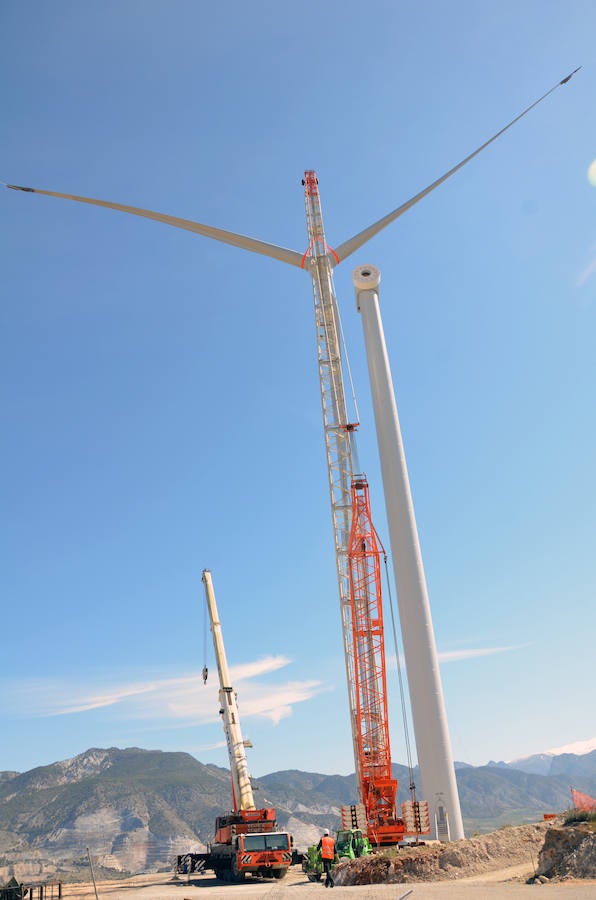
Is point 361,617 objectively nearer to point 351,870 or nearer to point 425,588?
point 425,588

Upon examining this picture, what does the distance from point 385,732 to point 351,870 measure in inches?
701

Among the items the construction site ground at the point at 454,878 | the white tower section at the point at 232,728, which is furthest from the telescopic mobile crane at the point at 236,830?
the construction site ground at the point at 454,878

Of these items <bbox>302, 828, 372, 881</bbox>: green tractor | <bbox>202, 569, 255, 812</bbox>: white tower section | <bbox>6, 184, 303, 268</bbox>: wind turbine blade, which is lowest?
<bbox>302, 828, 372, 881</bbox>: green tractor

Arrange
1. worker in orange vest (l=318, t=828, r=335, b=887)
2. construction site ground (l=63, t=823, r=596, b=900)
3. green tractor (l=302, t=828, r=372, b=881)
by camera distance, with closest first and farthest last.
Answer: construction site ground (l=63, t=823, r=596, b=900) < worker in orange vest (l=318, t=828, r=335, b=887) < green tractor (l=302, t=828, r=372, b=881)

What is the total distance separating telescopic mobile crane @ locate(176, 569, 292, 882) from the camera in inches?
1248

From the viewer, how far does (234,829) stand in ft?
116

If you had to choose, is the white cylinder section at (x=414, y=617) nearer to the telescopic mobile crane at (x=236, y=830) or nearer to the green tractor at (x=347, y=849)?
the green tractor at (x=347, y=849)

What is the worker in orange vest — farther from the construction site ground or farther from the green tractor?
the green tractor

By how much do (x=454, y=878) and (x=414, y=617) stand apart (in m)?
14.8

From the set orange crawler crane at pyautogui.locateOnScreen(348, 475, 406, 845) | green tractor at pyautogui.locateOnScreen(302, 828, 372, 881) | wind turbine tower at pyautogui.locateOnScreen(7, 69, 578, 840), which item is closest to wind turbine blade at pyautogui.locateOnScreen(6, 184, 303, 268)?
wind turbine tower at pyautogui.locateOnScreen(7, 69, 578, 840)

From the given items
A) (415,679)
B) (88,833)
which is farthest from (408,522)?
(88,833)

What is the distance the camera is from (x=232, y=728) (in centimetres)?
4266

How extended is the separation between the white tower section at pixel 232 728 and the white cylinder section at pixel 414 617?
10322 millimetres

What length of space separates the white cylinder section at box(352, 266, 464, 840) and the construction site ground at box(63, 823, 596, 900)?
17.1 feet
